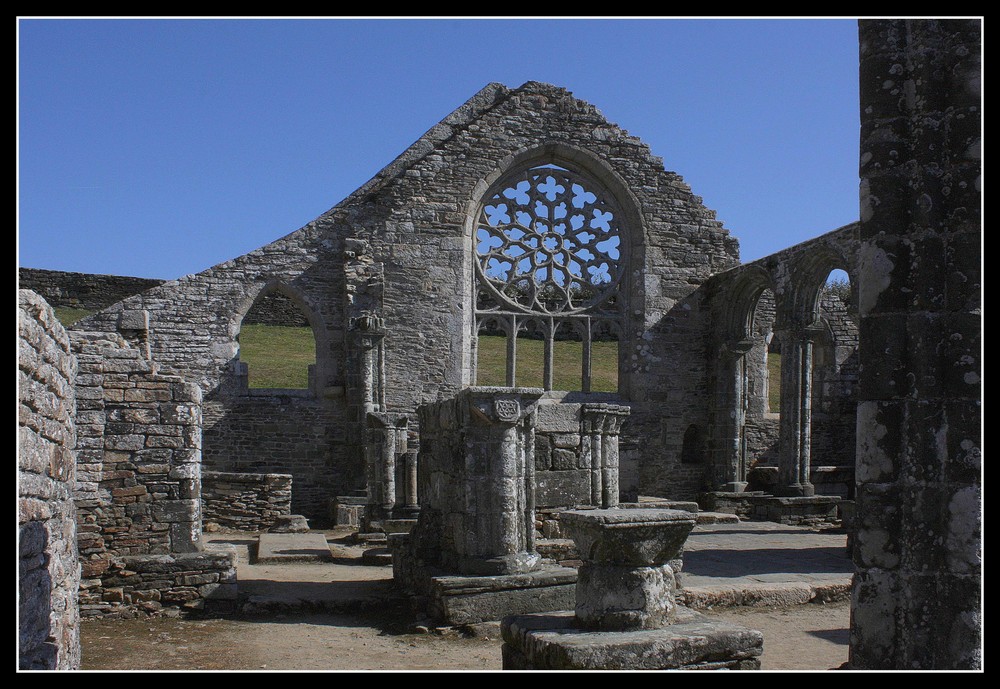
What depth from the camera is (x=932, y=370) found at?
11.0 feet

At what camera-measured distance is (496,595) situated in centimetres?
770

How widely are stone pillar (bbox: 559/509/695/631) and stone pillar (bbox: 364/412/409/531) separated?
809cm

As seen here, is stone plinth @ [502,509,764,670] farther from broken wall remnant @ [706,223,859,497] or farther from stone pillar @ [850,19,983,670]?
broken wall remnant @ [706,223,859,497]

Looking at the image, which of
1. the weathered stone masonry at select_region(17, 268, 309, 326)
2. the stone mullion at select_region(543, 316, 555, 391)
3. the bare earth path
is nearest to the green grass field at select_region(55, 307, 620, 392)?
the weathered stone masonry at select_region(17, 268, 309, 326)

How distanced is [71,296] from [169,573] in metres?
23.3

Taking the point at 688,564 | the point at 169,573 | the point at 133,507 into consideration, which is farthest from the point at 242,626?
the point at 688,564

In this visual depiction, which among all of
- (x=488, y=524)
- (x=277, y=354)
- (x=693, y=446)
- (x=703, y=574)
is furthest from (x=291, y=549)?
(x=277, y=354)

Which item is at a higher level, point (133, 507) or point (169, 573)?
point (133, 507)

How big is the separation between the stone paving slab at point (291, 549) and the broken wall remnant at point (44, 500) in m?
4.81

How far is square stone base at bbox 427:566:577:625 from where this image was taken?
24.8 ft

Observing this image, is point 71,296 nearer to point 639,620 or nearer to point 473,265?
point 473,265

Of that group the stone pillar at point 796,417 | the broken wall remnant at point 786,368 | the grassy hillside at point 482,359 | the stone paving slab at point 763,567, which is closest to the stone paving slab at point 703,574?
the stone paving slab at point 763,567
